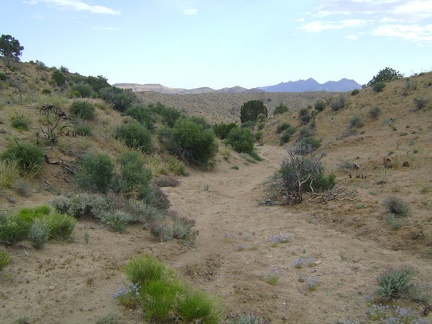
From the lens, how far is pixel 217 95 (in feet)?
298

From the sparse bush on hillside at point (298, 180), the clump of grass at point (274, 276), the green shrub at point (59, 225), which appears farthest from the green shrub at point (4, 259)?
the sparse bush on hillside at point (298, 180)

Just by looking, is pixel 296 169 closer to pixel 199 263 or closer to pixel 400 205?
pixel 400 205

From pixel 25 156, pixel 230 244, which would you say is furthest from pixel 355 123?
pixel 25 156

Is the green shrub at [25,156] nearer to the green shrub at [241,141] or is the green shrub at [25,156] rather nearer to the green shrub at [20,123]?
the green shrub at [20,123]

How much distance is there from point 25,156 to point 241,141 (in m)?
19.8

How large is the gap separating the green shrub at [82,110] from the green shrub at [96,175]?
879cm

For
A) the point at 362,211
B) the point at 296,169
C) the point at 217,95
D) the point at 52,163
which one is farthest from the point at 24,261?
the point at 217,95

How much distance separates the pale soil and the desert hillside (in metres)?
0.02

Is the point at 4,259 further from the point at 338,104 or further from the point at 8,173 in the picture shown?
the point at 338,104

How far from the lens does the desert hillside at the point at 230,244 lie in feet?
16.8

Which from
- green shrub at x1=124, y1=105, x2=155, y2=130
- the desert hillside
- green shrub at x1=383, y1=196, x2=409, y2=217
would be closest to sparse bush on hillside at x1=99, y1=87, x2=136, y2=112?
green shrub at x1=124, y1=105, x2=155, y2=130

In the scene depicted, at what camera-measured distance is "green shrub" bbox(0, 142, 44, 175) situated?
1066cm

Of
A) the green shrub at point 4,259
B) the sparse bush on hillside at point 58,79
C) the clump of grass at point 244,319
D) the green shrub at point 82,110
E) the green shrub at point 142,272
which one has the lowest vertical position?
the clump of grass at point 244,319

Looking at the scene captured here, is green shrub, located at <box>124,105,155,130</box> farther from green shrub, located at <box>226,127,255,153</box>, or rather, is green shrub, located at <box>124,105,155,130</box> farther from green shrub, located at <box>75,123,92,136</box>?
green shrub, located at <box>226,127,255,153</box>
